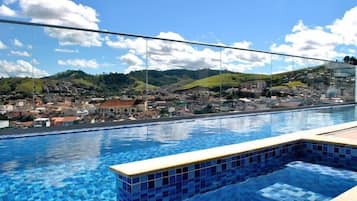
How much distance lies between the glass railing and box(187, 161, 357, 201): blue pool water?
12.6 ft

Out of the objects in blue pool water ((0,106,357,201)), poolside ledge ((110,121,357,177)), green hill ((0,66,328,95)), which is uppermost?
green hill ((0,66,328,95))

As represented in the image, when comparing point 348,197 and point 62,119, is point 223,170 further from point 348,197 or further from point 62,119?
point 62,119

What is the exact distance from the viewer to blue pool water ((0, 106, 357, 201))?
8.41ft

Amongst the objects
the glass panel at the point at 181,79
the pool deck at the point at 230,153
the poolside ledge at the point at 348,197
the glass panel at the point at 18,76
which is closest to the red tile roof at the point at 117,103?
the glass panel at the point at 181,79

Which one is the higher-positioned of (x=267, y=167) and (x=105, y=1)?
(x=105, y=1)

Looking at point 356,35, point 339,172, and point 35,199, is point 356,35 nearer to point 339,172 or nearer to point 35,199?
point 339,172

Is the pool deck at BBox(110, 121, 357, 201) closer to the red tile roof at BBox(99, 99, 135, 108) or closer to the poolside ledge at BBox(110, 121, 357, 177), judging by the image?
the poolside ledge at BBox(110, 121, 357, 177)

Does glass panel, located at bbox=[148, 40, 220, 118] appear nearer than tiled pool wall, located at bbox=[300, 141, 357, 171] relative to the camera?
No

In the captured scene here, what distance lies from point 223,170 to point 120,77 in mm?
3875

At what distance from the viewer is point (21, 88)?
5047mm

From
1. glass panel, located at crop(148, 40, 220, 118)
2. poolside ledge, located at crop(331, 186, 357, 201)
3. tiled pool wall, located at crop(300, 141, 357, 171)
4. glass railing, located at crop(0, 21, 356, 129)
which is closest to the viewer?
poolside ledge, located at crop(331, 186, 357, 201)

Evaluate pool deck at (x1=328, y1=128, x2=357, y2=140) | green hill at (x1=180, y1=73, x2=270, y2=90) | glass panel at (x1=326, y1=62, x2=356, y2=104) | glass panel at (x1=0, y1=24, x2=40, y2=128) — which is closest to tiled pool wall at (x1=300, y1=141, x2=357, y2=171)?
pool deck at (x1=328, y1=128, x2=357, y2=140)

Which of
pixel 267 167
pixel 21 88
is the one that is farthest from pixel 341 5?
pixel 21 88

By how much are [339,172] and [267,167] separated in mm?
723
